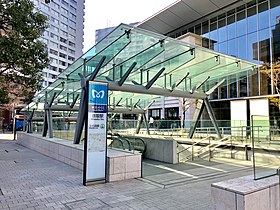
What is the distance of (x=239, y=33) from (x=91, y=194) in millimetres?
21886

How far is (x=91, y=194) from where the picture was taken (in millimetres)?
5406

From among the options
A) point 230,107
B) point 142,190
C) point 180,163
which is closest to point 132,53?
point 180,163

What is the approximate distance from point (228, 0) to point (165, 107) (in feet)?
55.5

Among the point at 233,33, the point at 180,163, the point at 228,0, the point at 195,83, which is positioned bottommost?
the point at 180,163

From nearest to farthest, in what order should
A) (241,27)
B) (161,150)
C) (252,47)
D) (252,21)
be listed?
(161,150) → (252,47) → (252,21) → (241,27)

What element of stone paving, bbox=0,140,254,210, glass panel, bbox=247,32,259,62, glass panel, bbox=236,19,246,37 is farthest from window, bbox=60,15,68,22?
stone paving, bbox=0,140,254,210

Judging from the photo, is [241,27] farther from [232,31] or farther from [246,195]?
[246,195]

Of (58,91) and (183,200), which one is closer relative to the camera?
(183,200)

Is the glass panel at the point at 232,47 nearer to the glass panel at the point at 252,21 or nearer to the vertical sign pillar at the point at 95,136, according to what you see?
the glass panel at the point at 252,21

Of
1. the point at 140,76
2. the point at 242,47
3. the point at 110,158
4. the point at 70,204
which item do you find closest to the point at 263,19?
the point at 242,47

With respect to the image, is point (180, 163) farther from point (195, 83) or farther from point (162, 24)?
point (162, 24)

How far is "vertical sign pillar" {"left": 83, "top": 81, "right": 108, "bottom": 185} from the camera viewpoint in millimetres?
6160

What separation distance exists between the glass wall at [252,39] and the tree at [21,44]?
16.8m

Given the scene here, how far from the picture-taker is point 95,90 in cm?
652
